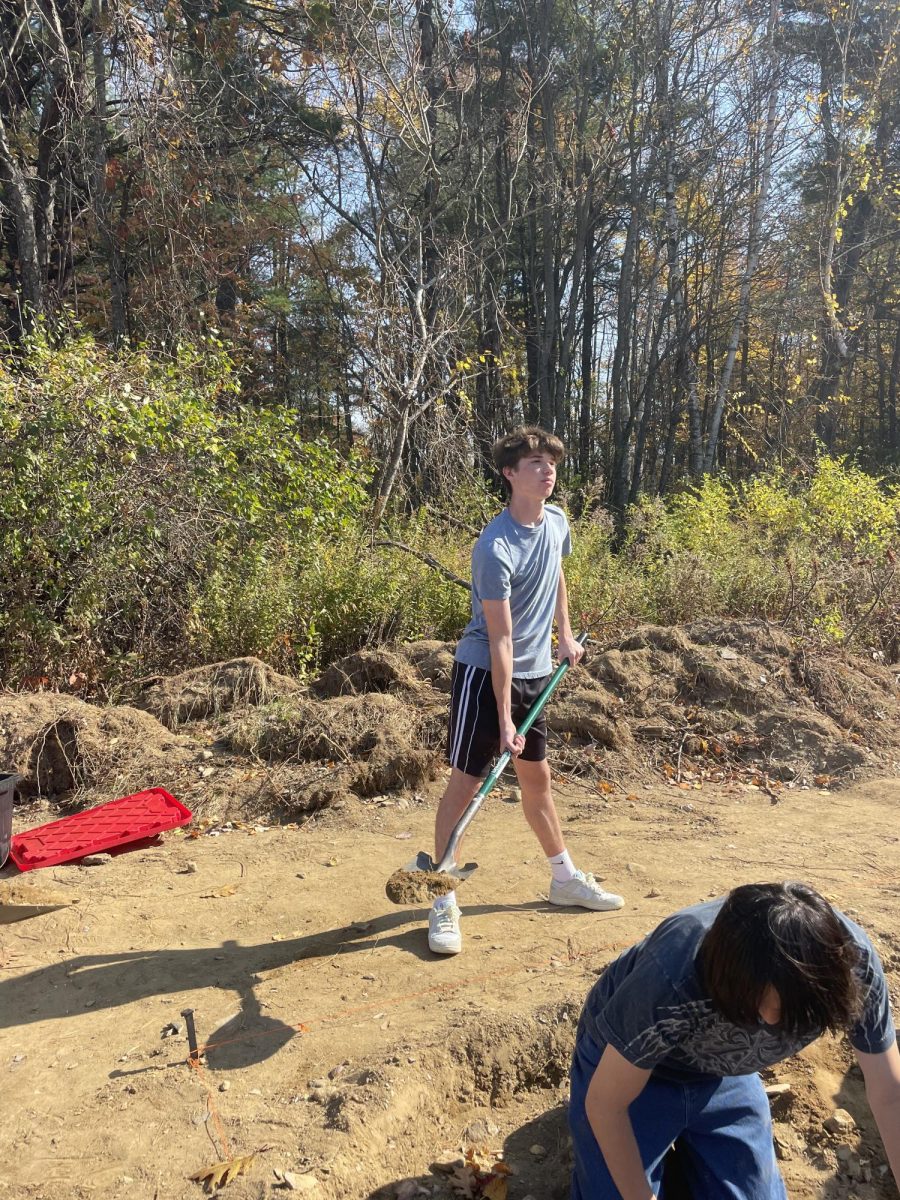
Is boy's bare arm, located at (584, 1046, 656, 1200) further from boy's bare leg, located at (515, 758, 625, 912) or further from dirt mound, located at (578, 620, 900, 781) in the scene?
dirt mound, located at (578, 620, 900, 781)

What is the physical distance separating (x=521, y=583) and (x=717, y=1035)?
1822mm

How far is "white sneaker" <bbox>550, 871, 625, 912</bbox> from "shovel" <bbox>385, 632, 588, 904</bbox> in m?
0.48

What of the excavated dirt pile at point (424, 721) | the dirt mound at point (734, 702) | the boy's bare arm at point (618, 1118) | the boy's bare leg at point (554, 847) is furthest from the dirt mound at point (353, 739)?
the boy's bare arm at point (618, 1118)

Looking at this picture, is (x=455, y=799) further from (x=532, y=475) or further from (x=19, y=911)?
(x=19, y=911)

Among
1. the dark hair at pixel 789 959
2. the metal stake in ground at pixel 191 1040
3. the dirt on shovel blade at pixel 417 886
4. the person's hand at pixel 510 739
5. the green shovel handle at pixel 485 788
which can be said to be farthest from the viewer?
the dirt on shovel blade at pixel 417 886

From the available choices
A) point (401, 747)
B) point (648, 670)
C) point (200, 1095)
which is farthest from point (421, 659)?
point (200, 1095)

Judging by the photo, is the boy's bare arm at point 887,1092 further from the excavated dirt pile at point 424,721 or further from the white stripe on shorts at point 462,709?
the excavated dirt pile at point 424,721

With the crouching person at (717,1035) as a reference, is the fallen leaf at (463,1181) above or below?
below

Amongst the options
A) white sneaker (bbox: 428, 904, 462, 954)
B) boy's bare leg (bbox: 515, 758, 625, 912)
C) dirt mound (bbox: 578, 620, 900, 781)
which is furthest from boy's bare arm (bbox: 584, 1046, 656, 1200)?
dirt mound (bbox: 578, 620, 900, 781)

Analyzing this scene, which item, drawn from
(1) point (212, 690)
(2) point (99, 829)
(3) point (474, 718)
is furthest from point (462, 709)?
(1) point (212, 690)

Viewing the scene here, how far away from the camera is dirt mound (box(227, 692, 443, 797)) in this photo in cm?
498

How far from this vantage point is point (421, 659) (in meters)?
6.16

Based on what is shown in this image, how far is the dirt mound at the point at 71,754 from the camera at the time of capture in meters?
4.82

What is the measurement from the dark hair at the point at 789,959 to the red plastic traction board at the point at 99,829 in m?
3.47
